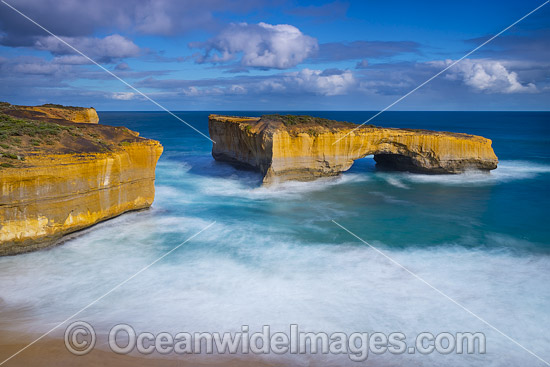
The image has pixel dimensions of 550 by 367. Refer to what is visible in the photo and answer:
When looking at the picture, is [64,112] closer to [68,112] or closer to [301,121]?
[68,112]

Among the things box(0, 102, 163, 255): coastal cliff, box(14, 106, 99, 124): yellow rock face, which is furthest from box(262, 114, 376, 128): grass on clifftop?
box(14, 106, 99, 124): yellow rock face

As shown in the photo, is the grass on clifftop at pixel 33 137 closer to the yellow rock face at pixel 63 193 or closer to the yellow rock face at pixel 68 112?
the yellow rock face at pixel 63 193

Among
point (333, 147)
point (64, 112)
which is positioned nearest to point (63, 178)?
point (64, 112)

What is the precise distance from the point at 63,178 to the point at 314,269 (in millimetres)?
8375

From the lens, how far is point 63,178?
11781mm

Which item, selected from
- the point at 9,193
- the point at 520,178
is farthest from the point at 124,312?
the point at 520,178

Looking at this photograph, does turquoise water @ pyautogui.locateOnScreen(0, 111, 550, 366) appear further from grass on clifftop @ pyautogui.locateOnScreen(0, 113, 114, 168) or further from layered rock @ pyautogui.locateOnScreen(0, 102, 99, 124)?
layered rock @ pyautogui.locateOnScreen(0, 102, 99, 124)

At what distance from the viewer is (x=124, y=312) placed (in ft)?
29.1

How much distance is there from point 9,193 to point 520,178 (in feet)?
89.8

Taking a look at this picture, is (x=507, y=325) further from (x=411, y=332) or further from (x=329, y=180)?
(x=329, y=180)
